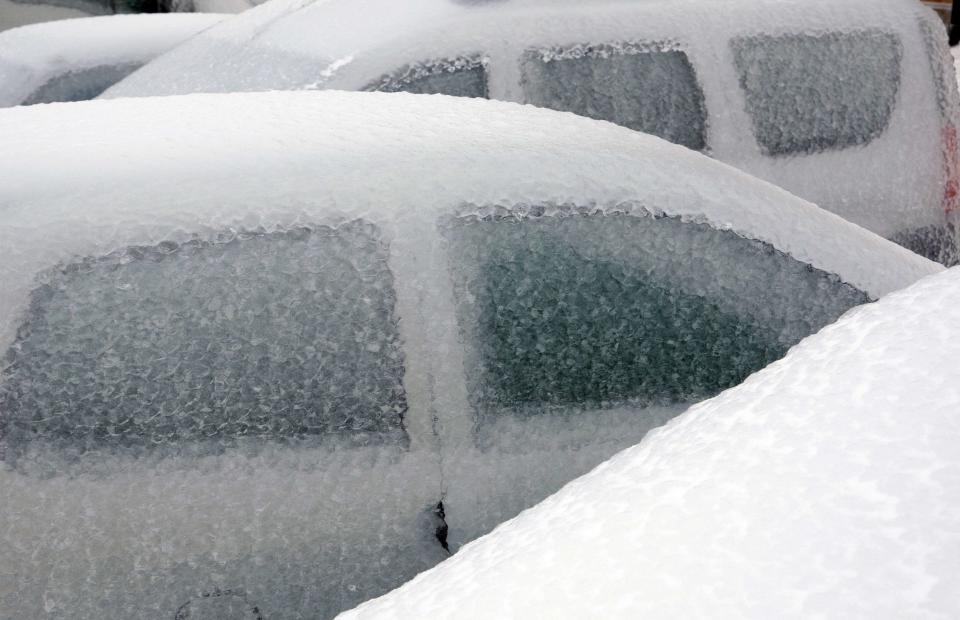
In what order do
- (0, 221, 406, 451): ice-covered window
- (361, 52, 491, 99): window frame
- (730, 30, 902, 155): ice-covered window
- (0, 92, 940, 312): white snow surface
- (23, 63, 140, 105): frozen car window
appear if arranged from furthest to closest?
(23, 63, 140, 105): frozen car window → (730, 30, 902, 155): ice-covered window → (361, 52, 491, 99): window frame → (0, 92, 940, 312): white snow surface → (0, 221, 406, 451): ice-covered window

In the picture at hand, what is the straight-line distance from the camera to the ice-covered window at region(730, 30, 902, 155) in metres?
3.55

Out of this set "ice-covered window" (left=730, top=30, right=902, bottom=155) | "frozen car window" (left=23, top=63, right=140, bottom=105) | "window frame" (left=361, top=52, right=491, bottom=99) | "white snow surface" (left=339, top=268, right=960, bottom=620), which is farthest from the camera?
"frozen car window" (left=23, top=63, right=140, bottom=105)

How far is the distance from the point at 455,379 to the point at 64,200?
651mm

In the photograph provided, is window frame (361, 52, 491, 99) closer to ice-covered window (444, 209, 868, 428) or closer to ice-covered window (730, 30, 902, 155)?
ice-covered window (730, 30, 902, 155)

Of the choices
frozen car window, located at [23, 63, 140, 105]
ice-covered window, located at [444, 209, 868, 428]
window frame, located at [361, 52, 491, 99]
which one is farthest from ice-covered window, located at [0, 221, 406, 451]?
frozen car window, located at [23, 63, 140, 105]

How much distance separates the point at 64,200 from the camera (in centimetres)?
182

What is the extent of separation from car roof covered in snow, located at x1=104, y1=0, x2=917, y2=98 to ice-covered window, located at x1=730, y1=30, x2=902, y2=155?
0.07 metres

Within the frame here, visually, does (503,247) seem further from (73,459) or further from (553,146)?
(73,459)

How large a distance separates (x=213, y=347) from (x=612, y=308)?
0.64 meters

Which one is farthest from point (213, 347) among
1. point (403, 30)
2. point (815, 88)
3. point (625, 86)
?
point (815, 88)

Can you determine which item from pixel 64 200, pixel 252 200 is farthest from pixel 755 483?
pixel 64 200

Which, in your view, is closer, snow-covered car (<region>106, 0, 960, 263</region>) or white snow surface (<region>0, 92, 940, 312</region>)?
white snow surface (<region>0, 92, 940, 312</region>)

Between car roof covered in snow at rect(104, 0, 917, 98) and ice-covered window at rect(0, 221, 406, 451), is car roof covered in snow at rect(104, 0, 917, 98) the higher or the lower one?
the higher one

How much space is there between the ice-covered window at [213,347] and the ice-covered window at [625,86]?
152 cm
